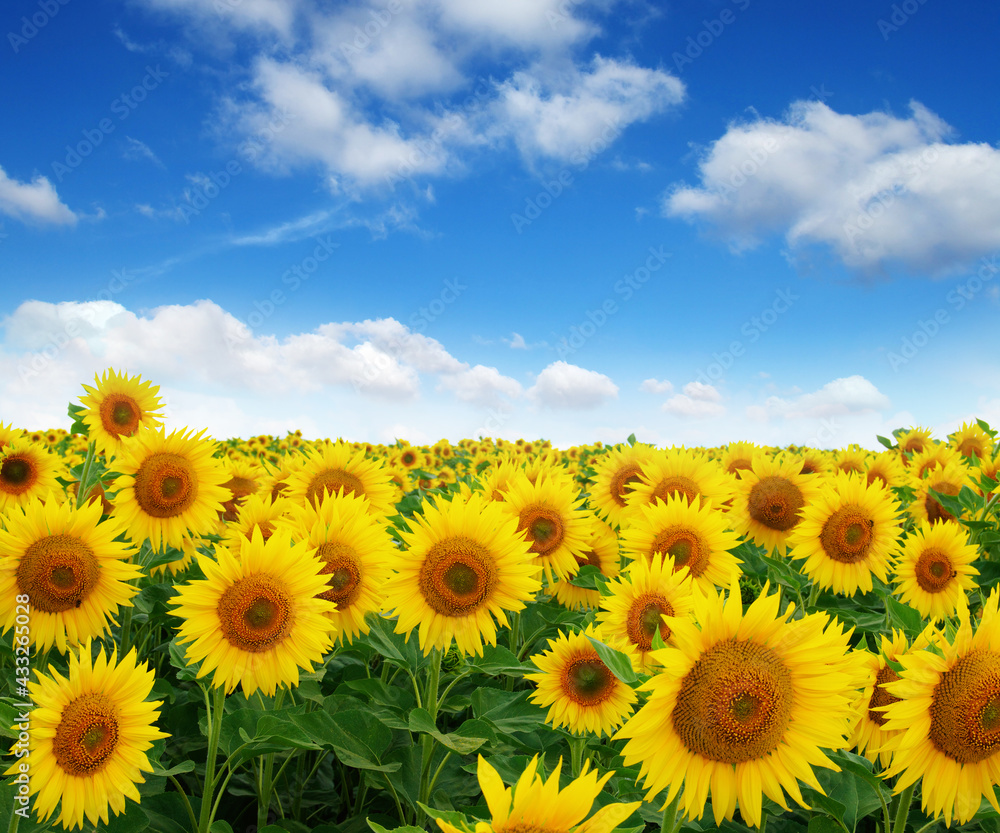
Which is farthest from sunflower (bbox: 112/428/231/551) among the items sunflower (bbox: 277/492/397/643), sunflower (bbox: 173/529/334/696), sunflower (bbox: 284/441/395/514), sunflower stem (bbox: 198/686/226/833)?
sunflower stem (bbox: 198/686/226/833)

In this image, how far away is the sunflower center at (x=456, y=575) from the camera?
3498 mm

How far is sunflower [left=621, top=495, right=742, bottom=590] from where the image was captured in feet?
14.3

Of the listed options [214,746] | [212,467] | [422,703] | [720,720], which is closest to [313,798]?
[422,703]

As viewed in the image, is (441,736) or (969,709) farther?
(441,736)

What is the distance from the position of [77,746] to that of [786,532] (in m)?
5.74

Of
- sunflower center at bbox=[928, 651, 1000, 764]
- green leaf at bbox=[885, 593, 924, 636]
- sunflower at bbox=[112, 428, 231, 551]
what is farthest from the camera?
sunflower at bbox=[112, 428, 231, 551]

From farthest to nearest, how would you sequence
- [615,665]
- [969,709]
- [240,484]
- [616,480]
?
[240,484]
[616,480]
[969,709]
[615,665]

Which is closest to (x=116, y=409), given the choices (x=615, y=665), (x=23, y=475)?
(x=23, y=475)

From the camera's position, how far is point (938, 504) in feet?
24.5

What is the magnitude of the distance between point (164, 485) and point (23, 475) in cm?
243

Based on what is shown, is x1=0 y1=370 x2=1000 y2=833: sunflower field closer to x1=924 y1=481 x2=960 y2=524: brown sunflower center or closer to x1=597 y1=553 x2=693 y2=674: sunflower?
x1=597 y1=553 x2=693 y2=674: sunflower

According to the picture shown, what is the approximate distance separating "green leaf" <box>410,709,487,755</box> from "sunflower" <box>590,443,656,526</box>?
10.9ft

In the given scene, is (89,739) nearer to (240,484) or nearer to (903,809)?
(903,809)

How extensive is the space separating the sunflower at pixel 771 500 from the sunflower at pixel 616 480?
998mm
